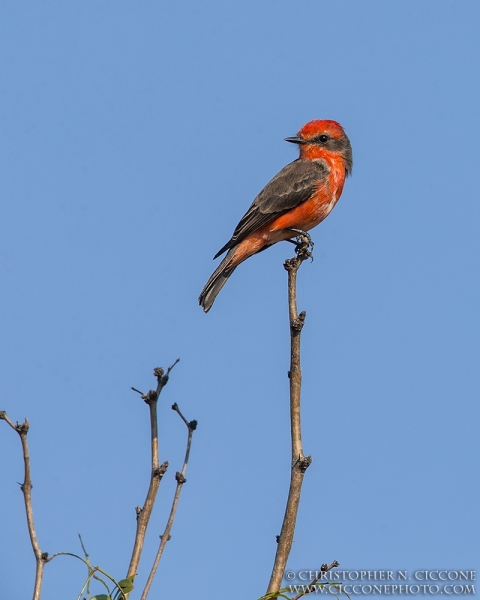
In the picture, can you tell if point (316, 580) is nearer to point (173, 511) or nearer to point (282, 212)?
point (173, 511)

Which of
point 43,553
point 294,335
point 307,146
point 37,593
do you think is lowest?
point 37,593

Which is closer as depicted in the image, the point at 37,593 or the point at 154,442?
the point at 37,593

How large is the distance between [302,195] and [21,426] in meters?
7.93

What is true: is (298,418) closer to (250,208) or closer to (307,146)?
(250,208)

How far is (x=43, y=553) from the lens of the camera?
301 centimetres

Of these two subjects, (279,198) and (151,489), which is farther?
(279,198)

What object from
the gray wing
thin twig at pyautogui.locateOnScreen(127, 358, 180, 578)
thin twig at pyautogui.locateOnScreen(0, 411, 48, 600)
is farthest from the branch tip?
the gray wing

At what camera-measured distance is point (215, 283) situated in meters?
10.3

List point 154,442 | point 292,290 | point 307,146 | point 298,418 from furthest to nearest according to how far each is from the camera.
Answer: point 307,146
point 292,290
point 298,418
point 154,442

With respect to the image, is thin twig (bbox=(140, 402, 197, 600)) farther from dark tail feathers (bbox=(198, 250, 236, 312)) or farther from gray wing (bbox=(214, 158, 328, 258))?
gray wing (bbox=(214, 158, 328, 258))

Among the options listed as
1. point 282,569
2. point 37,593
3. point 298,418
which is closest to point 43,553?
point 37,593

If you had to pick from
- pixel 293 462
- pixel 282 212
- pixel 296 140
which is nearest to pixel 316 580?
pixel 293 462

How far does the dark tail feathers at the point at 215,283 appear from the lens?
10.1 metres

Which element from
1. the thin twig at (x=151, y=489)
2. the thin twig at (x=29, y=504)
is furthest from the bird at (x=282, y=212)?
the thin twig at (x=29, y=504)
